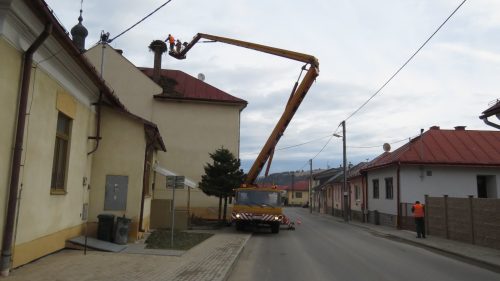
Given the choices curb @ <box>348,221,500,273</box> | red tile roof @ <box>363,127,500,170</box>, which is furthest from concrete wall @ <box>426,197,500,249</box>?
red tile roof @ <box>363,127,500,170</box>

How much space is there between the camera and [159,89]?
3172 centimetres

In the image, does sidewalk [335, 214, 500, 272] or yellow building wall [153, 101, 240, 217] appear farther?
yellow building wall [153, 101, 240, 217]

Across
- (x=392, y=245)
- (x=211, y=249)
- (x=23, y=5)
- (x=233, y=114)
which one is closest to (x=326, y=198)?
(x=233, y=114)

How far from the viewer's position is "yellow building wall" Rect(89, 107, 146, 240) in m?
14.6

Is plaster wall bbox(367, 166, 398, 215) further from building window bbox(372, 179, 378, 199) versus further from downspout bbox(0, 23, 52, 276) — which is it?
downspout bbox(0, 23, 52, 276)

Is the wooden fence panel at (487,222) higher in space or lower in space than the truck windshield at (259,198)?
lower

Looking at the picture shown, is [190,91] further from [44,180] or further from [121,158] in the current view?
[44,180]

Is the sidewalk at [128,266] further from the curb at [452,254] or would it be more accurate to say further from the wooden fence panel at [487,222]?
the wooden fence panel at [487,222]

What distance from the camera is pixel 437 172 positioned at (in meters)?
27.4

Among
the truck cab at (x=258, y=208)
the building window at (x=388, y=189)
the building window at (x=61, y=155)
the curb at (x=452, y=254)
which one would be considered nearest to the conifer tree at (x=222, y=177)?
the truck cab at (x=258, y=208)

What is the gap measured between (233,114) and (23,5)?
24130 mm

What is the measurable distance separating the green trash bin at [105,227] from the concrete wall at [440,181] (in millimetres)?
18489

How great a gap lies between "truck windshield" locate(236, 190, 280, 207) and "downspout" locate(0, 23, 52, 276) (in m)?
14.7

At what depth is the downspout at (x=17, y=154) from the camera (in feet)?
27.1
